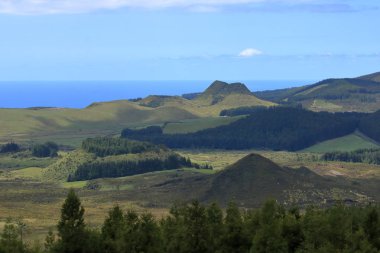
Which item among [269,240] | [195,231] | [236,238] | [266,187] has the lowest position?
[266,187]

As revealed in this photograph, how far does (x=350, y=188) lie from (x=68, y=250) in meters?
120

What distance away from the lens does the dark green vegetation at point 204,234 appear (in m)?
75.4

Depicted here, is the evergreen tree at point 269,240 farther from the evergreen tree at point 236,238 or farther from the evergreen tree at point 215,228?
the evergreen tree at point 215,228

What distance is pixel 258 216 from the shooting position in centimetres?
8294

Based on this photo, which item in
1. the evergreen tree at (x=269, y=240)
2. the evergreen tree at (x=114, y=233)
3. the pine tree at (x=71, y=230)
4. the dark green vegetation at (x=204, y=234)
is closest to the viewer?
the evergreen tree at (x=269, y=240)

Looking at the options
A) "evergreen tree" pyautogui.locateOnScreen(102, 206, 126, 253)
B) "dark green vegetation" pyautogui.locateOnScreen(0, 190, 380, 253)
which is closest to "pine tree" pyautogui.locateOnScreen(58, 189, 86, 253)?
"dark green vegetation" pyautogui.locateOnScreen(0, 190, 380, 253)

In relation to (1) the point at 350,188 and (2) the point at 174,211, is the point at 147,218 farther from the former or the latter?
(1) the point at 350,188

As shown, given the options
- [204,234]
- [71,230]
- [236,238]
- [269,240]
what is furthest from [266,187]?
[71,230]

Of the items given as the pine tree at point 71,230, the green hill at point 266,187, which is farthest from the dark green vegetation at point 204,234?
the green hill at point 266,187

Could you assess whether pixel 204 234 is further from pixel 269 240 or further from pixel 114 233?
pixel 114 233

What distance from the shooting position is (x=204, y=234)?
78875mm

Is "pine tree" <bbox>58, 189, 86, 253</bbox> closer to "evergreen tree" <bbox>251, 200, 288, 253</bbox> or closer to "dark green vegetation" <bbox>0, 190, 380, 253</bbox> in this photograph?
"dark green vegetation" <bbox>0, 190, 380, 253</bbox>

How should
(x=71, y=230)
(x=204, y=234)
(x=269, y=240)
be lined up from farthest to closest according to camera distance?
(x=204, y=234), (x=71, y=230), (x=269, y=240)

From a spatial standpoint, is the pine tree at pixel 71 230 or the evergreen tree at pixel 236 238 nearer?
the pine tree at pixel 71 230
